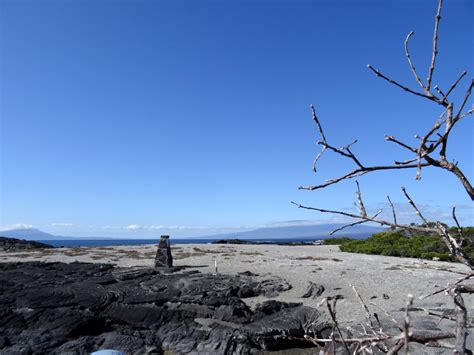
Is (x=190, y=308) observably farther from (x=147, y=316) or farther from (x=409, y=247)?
(x=409, y=247)

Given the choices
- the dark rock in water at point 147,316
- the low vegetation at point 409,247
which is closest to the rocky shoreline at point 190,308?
the dark rock in water at point 147,316

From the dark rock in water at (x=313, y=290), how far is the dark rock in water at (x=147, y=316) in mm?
973

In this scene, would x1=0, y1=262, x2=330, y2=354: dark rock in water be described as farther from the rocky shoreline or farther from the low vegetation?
the low vegetation

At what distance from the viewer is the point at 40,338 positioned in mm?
9867

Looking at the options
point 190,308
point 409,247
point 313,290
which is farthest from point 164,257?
point 409,247

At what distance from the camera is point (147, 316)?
475 inches

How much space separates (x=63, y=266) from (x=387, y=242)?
29365 millimetres

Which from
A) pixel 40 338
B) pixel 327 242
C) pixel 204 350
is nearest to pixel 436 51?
pixel 204 350

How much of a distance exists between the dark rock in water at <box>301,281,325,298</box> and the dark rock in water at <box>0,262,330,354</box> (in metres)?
0.97

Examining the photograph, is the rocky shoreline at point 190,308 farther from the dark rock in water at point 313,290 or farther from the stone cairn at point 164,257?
the stone cairn at point 164,257

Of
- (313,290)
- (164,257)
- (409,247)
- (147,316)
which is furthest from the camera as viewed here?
(409,247)

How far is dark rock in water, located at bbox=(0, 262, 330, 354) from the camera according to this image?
9.88 metres

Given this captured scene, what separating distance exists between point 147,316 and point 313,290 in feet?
23.5

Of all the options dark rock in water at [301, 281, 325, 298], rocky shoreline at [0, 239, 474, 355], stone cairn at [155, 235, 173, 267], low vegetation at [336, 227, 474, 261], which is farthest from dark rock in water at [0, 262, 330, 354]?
low vegetation at [336, 227, 474, 261]
